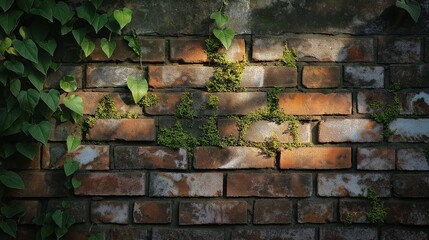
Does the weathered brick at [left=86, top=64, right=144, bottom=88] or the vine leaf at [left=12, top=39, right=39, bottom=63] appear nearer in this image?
the vine leaf at [left=12, top=39, right=39, bottom=63]

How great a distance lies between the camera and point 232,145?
5.75 feet

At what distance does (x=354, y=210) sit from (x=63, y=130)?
1.02 metres

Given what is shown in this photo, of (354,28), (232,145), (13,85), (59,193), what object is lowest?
(59,193)

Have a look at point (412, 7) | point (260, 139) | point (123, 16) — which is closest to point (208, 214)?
point (260, 139)

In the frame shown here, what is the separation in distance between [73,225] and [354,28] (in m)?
1.17

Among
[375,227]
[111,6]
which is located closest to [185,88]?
[111,6]

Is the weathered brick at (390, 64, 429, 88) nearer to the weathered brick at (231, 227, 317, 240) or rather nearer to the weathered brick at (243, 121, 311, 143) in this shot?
the weathered brick at (243, 121, 311, 143)

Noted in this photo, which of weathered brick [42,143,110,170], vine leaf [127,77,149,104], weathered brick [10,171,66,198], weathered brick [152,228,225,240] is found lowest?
weathered brick [152,228,225,240]

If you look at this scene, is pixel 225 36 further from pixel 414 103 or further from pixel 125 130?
pixel 414 103

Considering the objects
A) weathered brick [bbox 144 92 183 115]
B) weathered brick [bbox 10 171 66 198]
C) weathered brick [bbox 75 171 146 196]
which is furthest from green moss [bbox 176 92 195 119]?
weathered brick [bbox 10 171 66 198]

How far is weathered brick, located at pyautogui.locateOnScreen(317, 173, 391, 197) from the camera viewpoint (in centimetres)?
174

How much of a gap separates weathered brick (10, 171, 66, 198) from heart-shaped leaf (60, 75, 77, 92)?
288 mm

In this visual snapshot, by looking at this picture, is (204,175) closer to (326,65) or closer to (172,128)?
(172,128)

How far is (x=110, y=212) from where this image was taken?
175 centimetres
